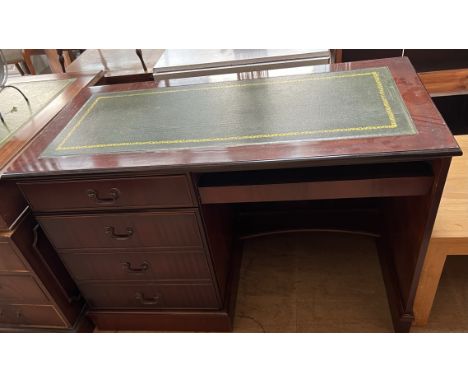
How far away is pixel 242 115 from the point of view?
1.01 m

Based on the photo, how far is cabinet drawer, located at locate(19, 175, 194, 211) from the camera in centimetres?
93

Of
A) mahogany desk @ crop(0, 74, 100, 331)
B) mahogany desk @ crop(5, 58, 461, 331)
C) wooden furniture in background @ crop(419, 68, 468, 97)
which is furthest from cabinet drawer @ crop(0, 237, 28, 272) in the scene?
wooden furniture in background @ crop(419, 68, 468, 97)

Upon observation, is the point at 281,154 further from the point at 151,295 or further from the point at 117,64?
the point at 117,64

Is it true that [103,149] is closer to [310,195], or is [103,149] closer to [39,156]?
[39,156]

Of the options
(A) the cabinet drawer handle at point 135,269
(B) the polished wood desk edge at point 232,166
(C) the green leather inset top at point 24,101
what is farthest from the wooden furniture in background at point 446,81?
(C) the green leather inset top at point 24,101

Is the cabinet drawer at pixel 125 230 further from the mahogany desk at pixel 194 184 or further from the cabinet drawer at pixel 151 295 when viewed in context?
the cabinet drawer at pixel 151 295

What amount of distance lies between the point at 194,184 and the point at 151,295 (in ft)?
1.52

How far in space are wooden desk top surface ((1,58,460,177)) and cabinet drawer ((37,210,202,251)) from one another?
16 cm

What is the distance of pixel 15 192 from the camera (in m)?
1.02

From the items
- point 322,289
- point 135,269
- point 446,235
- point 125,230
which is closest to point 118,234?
point 125,230

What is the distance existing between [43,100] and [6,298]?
2.18 ft

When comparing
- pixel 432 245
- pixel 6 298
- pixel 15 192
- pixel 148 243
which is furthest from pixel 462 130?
pixel 6 298

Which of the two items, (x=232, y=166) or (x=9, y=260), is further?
(x=9, y=260)

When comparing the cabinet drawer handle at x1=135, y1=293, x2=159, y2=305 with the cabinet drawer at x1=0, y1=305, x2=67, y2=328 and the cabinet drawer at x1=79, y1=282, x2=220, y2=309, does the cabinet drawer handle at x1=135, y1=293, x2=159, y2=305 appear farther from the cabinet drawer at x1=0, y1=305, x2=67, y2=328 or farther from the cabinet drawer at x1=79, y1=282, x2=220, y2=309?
the cabinet drawer at x1=0, y1=305, x2=67, y2=328
